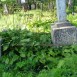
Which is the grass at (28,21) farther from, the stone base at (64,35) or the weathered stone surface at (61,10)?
the stone base at (64,35)

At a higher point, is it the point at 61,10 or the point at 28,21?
the point at 61,10

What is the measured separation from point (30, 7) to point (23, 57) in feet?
32.2

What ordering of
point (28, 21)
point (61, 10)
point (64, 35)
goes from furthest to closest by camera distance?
point (28, 21) → point (61, 10) → point (64, 35)

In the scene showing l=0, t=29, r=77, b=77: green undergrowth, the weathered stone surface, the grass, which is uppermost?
the weathered stone surface

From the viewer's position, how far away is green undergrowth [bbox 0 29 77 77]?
5.53 m

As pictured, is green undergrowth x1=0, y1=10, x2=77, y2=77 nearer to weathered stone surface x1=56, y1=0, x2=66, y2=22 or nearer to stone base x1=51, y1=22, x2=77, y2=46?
stone base x1=51, y1=22, x2=77, y2=46

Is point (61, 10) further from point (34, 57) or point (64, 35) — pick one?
point (34, 57)

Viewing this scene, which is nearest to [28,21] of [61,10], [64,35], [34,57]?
[61,10]

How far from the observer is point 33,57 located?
6129 mm

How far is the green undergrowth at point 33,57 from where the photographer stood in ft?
18.1

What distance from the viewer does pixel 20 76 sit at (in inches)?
218

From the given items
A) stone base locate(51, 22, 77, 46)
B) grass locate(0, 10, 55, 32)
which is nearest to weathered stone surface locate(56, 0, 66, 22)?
stone base locate(51, 22, 77, 46)

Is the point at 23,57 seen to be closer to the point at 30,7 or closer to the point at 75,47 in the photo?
the point at 75,47

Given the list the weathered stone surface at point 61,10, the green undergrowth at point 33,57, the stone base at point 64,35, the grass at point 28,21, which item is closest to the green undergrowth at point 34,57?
the green undergrowth at point 33,57
